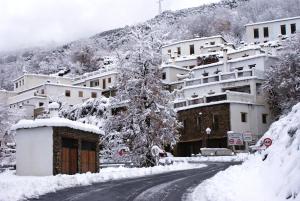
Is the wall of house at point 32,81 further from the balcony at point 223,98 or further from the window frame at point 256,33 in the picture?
the balcony at point 223,98

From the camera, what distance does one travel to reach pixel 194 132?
197ft

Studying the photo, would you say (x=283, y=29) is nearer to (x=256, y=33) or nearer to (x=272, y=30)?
(x=272, y=30)

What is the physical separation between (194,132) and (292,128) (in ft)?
148

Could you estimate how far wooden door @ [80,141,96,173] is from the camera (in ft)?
102

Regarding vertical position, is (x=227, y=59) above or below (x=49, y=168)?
above

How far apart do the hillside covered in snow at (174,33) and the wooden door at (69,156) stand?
9805 cm

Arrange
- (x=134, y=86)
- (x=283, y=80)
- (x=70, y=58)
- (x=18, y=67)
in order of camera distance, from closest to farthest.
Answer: (x=134, y=86) → (x=283, y=80) → (x=70, y=58) → (x=18, y=67)

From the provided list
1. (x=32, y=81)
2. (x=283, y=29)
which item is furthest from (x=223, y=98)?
(x=32, y=81)

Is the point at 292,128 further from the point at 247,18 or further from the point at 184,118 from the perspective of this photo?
the point at 247,18

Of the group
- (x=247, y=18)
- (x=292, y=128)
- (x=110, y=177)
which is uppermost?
(x=247, y=18)

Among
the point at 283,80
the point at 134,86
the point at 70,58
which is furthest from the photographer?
the point at 70,58

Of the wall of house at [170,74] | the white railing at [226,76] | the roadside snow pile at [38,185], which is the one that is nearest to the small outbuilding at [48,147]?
the roadside snow pile at [38,185]

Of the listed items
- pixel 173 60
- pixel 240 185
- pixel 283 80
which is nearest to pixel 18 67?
pixel 173 60

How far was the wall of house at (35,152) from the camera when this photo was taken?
28.6m
